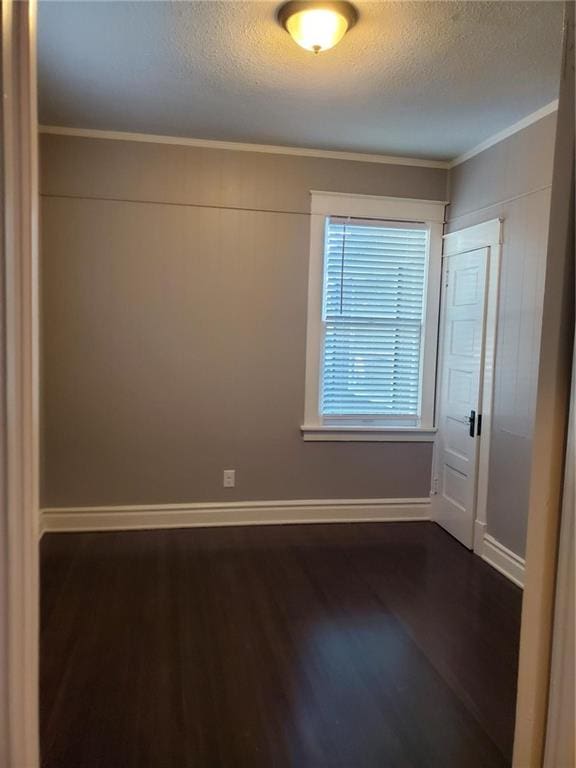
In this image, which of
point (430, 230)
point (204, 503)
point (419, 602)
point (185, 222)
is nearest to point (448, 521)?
point (419, 602)

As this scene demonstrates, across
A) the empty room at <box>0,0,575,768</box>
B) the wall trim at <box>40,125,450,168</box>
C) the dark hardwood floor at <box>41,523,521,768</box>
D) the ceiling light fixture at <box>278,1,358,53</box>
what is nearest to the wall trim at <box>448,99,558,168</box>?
the empty room at <box>0,0,575,768</box>

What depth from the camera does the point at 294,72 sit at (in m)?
2.74

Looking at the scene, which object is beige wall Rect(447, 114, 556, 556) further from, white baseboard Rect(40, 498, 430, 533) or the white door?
white baseboard Rect(40, 498, 430, 533)

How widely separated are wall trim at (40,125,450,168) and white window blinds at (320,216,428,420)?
0.44 metres

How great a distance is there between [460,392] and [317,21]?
256 centimetres

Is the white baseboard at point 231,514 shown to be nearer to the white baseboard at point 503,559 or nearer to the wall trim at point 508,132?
the white baseboard at point 503,559

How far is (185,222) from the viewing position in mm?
3857

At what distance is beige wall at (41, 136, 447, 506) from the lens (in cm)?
376

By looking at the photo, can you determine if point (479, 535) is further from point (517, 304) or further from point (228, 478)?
point (228, 478)

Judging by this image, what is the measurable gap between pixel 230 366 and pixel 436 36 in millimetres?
2347

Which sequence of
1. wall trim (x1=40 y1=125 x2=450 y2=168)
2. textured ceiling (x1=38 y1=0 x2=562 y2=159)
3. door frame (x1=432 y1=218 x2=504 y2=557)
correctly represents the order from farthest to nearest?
wall trim (x1=40 y1=125 x2=450 y2=168)
door frame (x1=432 y1=218 x2=504 y2=557)
textured ceiling (x1=38 y1=0 x2=562 y2=159)

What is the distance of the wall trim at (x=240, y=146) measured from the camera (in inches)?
145

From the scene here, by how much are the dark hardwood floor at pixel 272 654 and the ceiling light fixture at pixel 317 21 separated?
2607 millimetres

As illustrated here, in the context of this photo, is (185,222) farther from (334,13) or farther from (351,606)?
(351,606)
